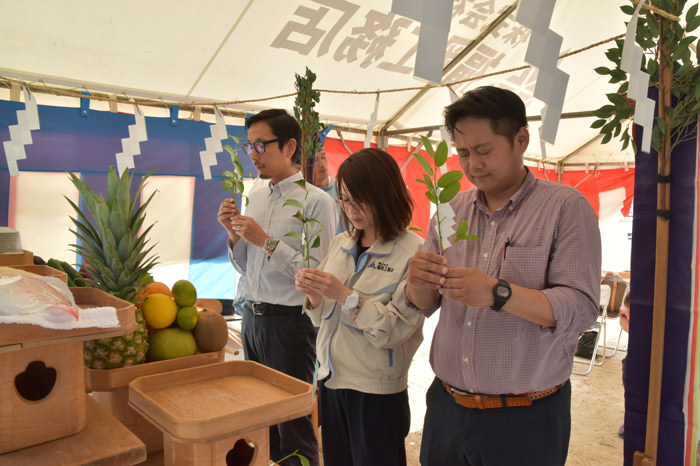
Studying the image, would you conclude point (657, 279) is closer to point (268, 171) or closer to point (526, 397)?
→ point (526, 397)

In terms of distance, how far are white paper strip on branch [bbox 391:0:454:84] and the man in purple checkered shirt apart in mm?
181

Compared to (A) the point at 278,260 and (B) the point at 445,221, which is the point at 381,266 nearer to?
(B) the point at 445,221

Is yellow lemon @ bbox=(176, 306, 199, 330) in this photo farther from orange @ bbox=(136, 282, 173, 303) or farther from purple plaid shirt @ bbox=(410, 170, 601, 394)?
purple plaid shirt @ bbox=(410, 170, 601, 394)

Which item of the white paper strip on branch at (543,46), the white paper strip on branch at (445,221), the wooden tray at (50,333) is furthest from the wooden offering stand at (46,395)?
the white paper strip on branch at (543,46)

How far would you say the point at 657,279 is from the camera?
170 centimetres

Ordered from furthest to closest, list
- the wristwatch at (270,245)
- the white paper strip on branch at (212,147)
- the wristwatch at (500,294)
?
the white paper strip on branch at (212,147), the wristwatch at (270,245), the wristwatch at (500,294)

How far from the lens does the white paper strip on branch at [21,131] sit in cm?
301

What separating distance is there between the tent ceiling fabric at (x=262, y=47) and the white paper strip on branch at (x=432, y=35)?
1.86 meters

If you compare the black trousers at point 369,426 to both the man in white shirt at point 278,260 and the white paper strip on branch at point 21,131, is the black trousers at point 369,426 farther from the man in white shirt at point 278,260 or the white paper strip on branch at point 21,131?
the white paper strip on branch at point 21,131

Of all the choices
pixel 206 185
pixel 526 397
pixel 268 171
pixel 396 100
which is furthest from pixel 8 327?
pixel 396 100

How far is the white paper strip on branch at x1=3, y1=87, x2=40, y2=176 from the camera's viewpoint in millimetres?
3014

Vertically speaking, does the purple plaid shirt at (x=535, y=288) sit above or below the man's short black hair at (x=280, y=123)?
below

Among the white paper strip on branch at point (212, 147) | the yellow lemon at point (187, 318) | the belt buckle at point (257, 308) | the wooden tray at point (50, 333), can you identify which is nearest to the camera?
the wooden tray at point (50, 333)

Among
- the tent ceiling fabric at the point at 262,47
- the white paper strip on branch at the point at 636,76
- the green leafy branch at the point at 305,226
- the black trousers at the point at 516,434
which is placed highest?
the tent ceiling fabric at the point at 262,47
